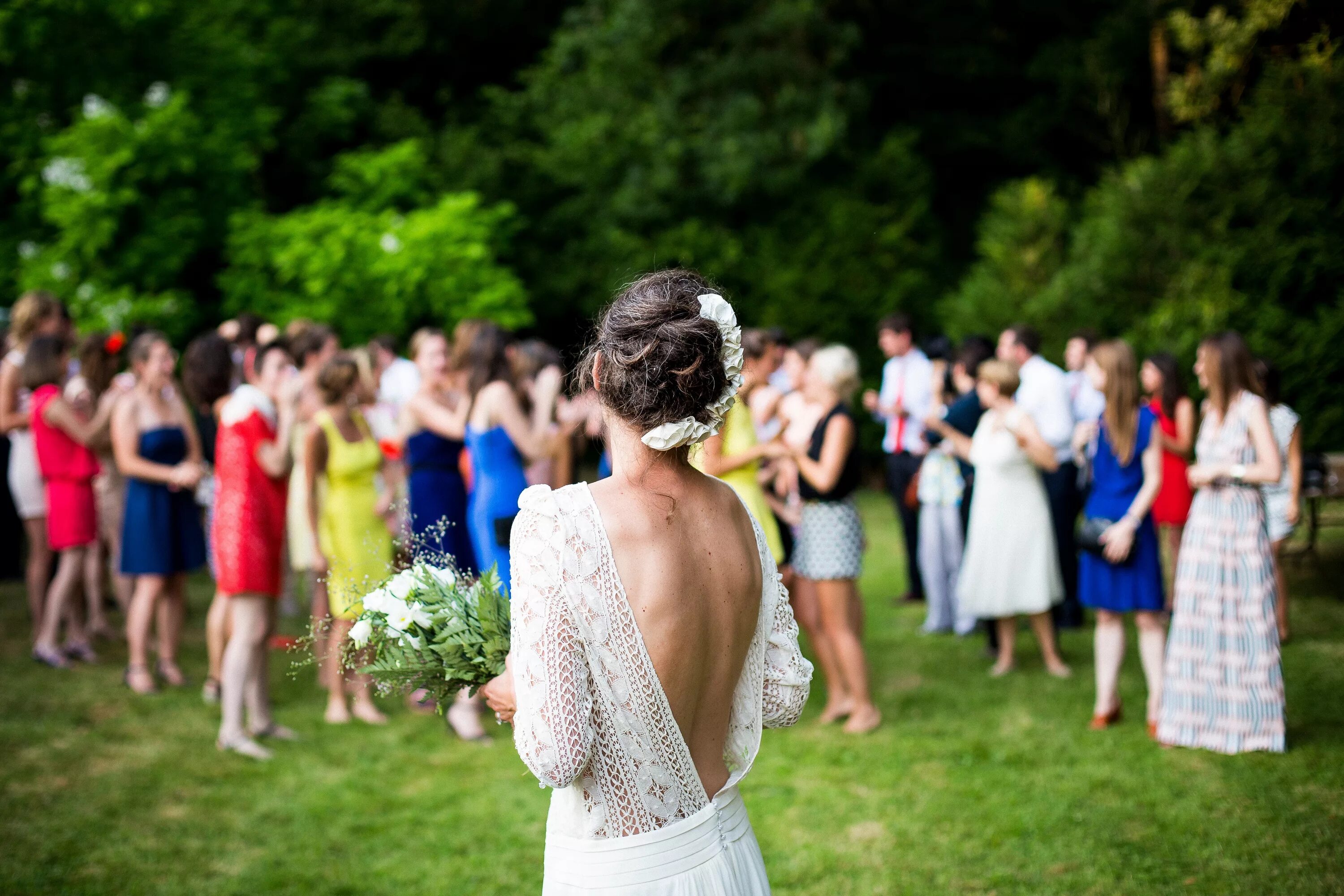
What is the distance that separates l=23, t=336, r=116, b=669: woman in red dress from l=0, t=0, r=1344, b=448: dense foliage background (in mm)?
6310

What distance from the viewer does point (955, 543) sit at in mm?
8203

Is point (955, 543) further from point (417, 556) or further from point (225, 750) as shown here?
A: point (417, 556)

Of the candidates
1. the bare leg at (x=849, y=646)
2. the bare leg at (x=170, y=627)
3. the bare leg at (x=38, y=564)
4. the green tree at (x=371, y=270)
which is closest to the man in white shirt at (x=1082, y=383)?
the bare leg at (x=849, y=646)

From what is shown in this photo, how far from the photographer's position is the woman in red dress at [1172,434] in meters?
6.82

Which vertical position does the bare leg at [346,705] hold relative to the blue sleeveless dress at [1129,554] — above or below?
below

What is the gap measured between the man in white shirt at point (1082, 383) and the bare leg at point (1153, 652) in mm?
2912

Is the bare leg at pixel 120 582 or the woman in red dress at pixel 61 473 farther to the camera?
the bare leg at pixel 120 582

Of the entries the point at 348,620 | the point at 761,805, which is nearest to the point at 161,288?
the point at 348,620

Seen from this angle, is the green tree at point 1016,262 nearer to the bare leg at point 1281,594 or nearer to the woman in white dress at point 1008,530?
the bare leg at point 1281,594

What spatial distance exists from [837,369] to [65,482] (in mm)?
5149

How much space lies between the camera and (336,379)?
612 cm

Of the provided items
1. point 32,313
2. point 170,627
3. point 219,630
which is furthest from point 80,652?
point 32,313

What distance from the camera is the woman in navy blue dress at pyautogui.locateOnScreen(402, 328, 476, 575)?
625cm

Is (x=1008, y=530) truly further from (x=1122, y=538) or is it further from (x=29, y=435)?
(x=29, y=435)
